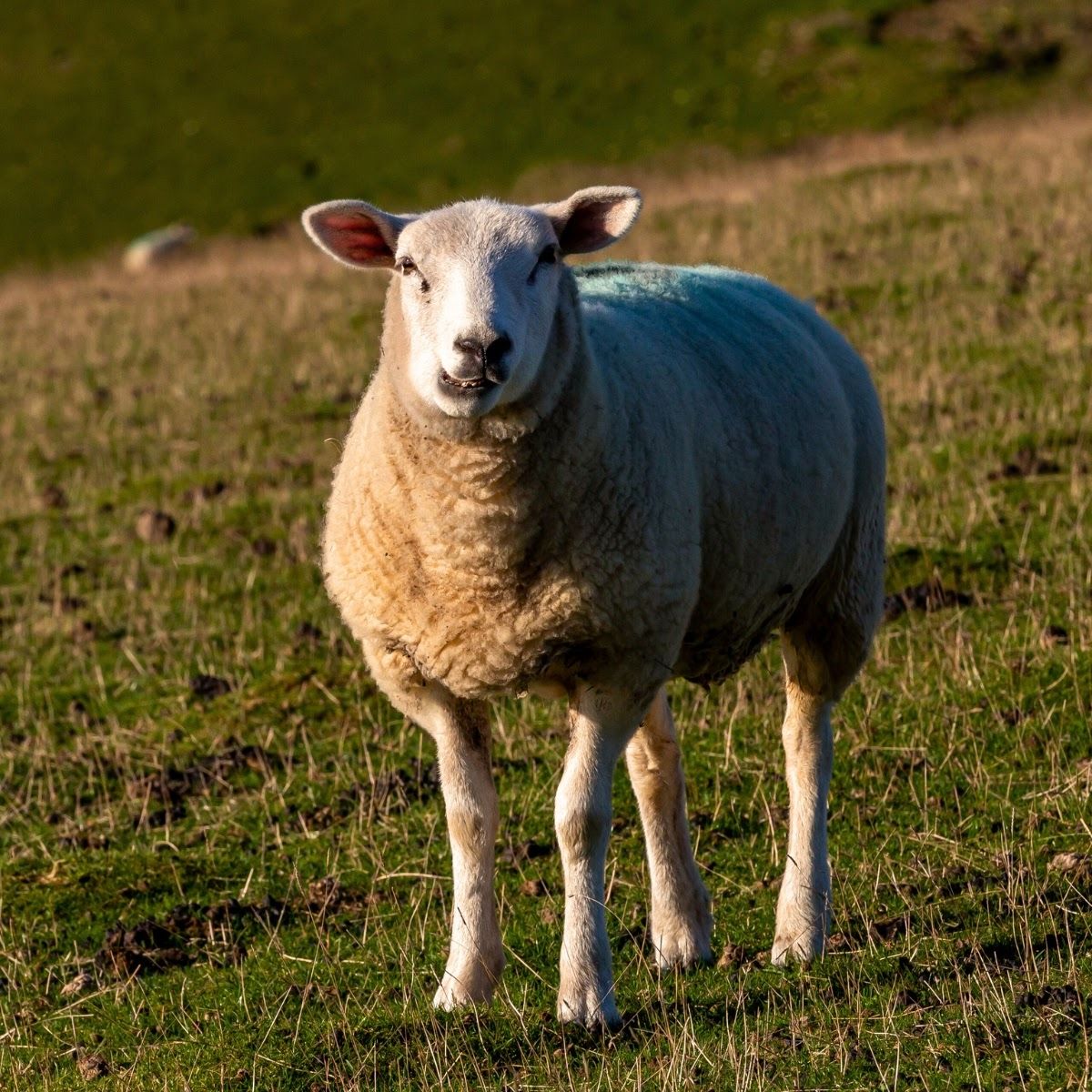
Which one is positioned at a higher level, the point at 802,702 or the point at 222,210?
the point at 222,210

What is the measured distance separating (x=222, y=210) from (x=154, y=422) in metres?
25.8

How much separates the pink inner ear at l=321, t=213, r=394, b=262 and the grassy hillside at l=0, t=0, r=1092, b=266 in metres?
29.8

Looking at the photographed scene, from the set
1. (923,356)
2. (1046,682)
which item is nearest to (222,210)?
(923,356)

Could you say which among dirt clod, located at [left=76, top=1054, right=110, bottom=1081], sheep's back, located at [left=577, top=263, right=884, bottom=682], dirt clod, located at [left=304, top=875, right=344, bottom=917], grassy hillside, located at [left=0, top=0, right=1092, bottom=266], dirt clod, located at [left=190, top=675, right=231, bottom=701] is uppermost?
grassy hillside, located at [left=0, top=0, right=1092, bottom=266]

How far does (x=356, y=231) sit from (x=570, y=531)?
43.4 inches

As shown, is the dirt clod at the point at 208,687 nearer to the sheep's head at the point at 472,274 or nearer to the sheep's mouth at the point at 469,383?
the sheep's head at the point at 472,274

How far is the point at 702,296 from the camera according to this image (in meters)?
6.17

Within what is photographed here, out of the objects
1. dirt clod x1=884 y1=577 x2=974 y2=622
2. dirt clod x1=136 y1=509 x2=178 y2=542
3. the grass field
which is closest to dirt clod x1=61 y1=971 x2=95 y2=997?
the grass field

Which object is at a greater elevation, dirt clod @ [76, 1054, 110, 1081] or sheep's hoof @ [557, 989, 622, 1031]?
sheep's hoof @ [557, 989, 622, 1031]

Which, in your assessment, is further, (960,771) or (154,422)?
(154,422)

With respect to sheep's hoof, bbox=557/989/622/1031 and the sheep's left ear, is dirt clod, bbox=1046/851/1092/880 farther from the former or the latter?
the sheep's left ear

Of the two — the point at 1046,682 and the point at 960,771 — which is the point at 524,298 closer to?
the point at 960,771

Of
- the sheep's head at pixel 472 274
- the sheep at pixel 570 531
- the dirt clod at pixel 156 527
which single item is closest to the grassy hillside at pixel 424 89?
the dirt clod at pixel 156 527

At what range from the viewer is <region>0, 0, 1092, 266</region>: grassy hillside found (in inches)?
1487
